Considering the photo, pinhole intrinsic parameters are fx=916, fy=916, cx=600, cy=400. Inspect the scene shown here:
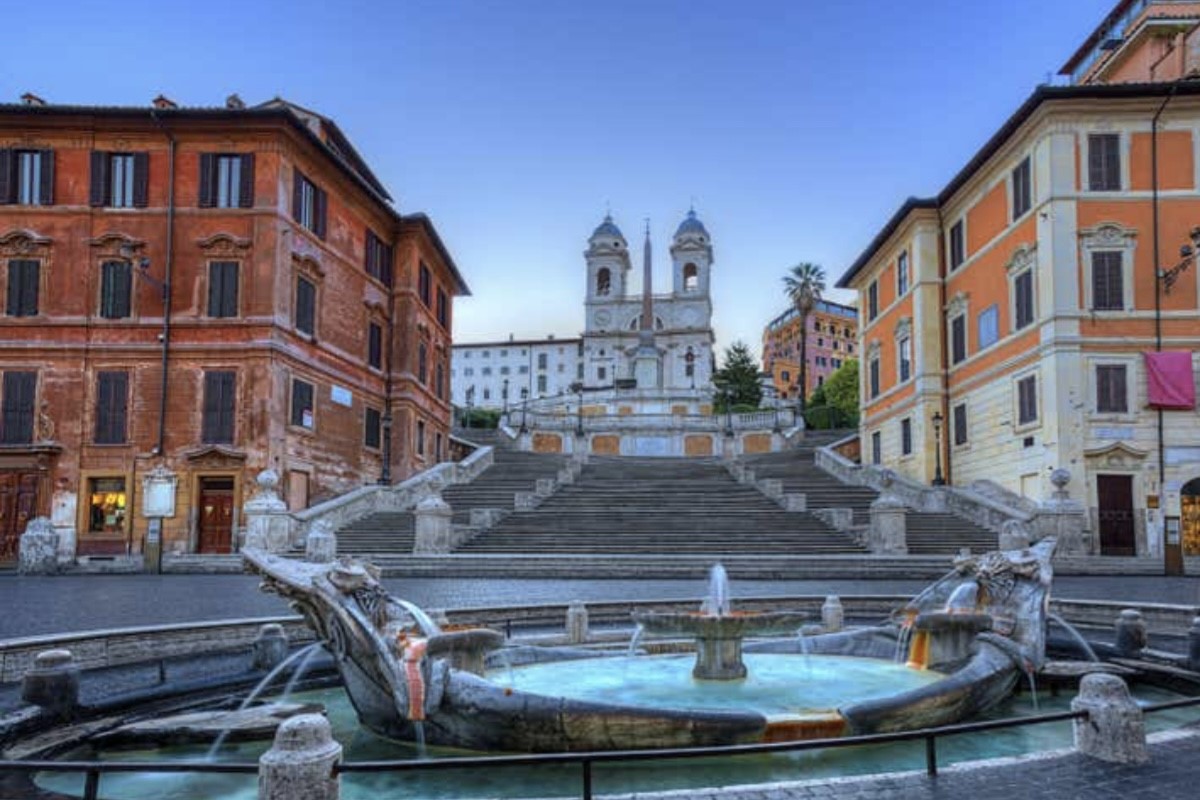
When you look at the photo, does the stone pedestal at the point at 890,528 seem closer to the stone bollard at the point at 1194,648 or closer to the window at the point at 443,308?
the stone bollard at the point at 1194,648

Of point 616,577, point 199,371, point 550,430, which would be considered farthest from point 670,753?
point 550,430

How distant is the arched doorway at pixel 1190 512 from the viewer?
86.8 feet

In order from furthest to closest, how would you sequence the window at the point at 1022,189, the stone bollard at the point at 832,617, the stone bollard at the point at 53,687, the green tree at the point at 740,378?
the green tree at the point at 740,378 → the window at the point at 1022,189 → the stone bollard at the point at 832,617 → the stone bollard at the point at 53,687

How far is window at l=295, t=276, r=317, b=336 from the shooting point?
103 feet

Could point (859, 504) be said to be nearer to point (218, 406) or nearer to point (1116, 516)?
point (1116, 516)

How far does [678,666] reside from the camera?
10.5 metres

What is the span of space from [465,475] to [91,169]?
16.7 metres

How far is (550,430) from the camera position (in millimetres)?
58062

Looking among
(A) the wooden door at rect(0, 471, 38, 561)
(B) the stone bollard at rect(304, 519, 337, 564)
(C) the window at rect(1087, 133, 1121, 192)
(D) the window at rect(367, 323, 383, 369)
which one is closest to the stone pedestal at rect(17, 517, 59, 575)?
Result: (A) the wooden door at rect(0, 471, 38, 561)

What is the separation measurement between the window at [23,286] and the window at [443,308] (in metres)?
20.0

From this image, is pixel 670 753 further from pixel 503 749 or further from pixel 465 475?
pixel 465 475

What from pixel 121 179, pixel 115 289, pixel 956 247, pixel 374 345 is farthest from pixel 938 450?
pixel 121 179

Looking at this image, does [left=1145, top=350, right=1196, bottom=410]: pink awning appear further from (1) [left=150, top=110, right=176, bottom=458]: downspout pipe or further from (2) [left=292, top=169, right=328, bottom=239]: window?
(1) [left=150, top=110, right=176, bottom=458]: downspout pipe

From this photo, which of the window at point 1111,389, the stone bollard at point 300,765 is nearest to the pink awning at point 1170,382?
the window at point 1111,389
